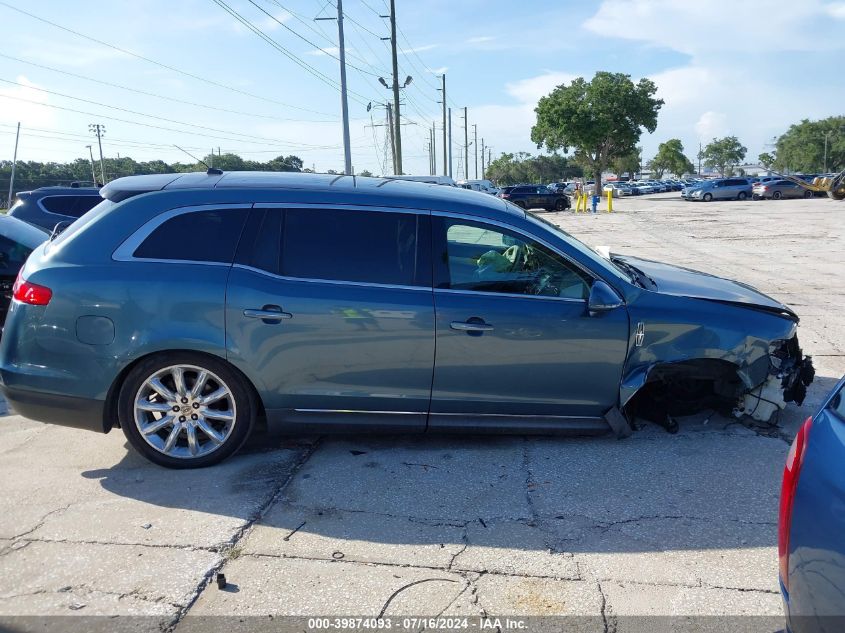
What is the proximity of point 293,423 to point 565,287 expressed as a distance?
1938mm

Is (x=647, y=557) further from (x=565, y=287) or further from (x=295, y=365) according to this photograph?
→ (x=295, y=365)

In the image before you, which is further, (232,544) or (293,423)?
(293,423)

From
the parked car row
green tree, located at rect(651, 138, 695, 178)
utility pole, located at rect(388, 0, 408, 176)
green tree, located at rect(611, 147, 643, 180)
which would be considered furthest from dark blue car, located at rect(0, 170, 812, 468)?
green tree, located at rect(651, 138, 695, 178)

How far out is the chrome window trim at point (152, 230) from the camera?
4.36 meters

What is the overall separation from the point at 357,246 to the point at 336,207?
0.94ft

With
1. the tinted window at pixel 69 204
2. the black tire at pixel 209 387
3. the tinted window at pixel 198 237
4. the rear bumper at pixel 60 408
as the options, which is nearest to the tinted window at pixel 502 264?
the tinted window at pixel 198 237

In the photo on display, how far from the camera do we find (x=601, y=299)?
14.4ft

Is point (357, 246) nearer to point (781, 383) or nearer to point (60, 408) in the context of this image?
point (60, 408)

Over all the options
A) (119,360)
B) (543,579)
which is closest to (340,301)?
(119,360)

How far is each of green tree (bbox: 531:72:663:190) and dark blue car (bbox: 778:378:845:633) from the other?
57.1 m

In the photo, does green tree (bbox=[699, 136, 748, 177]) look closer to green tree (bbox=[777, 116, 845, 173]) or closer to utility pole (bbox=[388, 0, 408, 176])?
green tree (bbox=[777, 116, 845, 173])

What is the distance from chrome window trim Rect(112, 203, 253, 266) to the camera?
4355mm

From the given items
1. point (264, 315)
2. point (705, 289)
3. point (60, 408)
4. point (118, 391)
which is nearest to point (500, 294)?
point (264, 315)

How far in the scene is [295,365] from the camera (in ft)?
14.3
